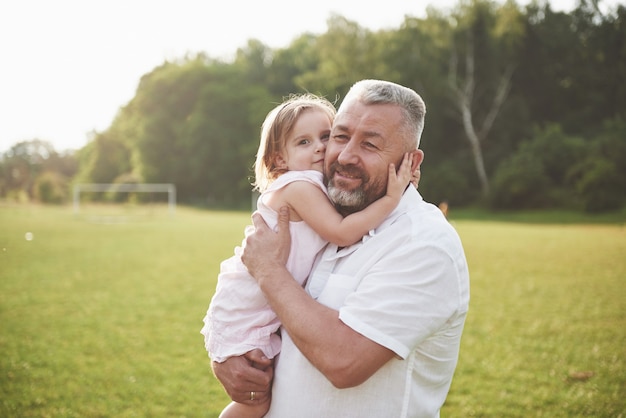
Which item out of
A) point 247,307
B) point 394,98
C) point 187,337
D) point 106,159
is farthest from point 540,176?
point 106,159

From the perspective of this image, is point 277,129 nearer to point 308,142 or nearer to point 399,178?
point 308,142

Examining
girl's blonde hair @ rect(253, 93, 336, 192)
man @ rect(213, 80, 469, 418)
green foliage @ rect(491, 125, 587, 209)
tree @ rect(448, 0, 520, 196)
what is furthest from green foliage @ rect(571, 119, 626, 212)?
man @ rect(213, 80, 469, 418)

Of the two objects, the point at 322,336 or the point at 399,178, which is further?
the point at 399,178

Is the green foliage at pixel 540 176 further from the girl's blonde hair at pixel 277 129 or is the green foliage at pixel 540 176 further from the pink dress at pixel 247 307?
the pink dress at pixel 247 307

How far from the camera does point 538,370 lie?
19.9ft

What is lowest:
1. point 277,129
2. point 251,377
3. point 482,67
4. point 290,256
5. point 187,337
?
point 187,337

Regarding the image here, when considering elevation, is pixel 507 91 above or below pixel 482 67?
below

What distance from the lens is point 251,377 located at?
2.22m

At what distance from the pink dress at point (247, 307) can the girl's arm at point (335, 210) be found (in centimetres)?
8

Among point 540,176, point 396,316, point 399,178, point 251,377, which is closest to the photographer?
point 396,316

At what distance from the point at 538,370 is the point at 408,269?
5049 mm

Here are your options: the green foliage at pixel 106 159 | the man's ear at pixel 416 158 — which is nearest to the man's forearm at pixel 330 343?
the man's ear at pixel 416 158

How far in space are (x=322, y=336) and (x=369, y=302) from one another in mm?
215

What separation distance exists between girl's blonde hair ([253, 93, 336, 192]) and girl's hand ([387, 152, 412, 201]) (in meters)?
0.79
